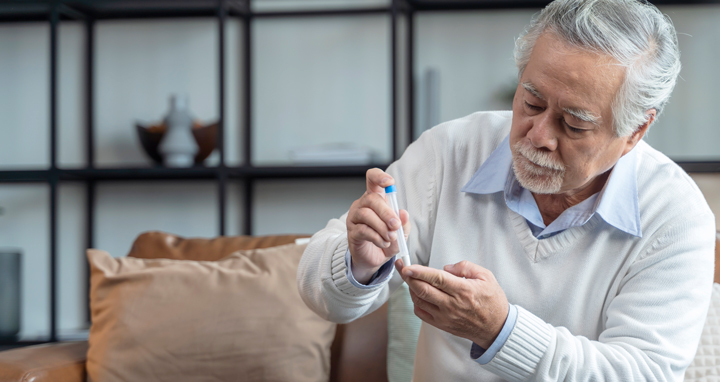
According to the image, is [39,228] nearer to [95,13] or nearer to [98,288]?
[95,13]

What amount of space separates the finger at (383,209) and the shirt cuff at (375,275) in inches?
4.8

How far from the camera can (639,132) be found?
1.11 metres

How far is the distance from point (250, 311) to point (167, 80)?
4.70 feet

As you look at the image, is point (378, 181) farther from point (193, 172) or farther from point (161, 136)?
point (161, 136)

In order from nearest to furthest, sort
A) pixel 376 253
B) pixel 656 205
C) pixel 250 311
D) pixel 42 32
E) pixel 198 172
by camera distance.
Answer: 1. pixel 376 253
2. pixel 656 205
3. pixel 250 311
4. pixel 198 172
5. pixel 42 32

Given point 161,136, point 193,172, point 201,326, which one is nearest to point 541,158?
point 201,326

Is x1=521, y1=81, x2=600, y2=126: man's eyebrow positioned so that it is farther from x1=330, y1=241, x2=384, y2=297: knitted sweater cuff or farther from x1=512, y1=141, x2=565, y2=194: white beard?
x1=330, y1=241, x2=384, y2=297: knitted sweater cuff

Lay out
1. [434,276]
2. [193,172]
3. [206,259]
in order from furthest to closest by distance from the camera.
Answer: [193,172]
[206,259]
[434,276]

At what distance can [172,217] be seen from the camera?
2.55 meters

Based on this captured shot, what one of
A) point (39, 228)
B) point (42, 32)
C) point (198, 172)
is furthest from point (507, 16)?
point (39, 228)

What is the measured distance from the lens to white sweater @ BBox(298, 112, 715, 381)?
990 mm

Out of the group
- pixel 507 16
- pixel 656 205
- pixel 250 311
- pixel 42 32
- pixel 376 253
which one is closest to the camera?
pixel 376 253

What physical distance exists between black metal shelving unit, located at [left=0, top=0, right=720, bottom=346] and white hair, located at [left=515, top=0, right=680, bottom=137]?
1118mm

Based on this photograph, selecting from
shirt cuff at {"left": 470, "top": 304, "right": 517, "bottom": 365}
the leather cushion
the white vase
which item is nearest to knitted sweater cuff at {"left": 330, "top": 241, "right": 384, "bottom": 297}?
shirt cuff at {"left": 470, "top": 304, "right": 517, "bottom": 365}
